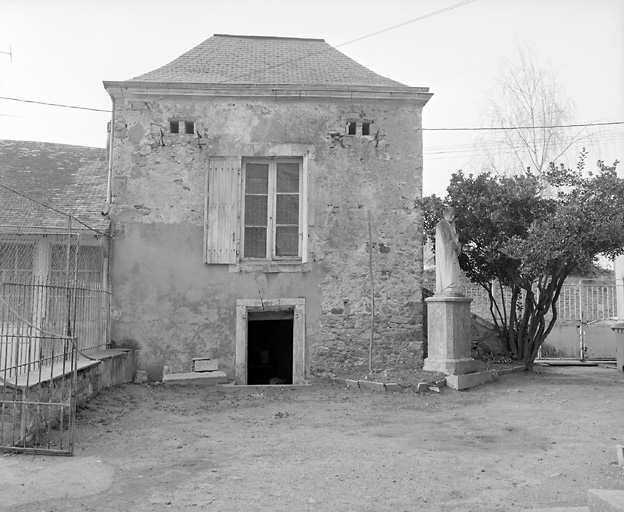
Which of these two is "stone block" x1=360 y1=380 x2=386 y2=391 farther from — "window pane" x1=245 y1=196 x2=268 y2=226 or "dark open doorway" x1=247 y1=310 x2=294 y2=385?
"window pane" x1=245 y1=196 x2=268 y2=226

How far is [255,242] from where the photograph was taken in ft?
37.4

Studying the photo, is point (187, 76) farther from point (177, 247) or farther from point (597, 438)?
point (597, 438)

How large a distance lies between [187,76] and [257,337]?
5.69m

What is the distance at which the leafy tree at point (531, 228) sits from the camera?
34.5 ft

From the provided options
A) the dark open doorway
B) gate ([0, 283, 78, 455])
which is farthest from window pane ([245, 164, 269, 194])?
gate ([0, 283, 78, 455])

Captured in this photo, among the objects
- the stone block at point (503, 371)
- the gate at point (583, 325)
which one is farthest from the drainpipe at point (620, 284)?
the stone block at point (503, 371)

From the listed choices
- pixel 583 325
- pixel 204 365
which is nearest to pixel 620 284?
pixel 583 325

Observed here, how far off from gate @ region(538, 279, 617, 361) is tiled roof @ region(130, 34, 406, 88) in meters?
8.33

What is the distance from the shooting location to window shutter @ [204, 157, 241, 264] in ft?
36.4

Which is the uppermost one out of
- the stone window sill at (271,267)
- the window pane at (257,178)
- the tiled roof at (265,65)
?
the tiled roof at (265,65)

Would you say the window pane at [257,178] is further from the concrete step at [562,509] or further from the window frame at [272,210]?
the concrete step at [562,509]

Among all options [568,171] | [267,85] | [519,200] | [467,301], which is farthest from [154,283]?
[568,171]

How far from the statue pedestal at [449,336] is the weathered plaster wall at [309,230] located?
682 mm

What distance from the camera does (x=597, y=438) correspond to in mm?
6605
